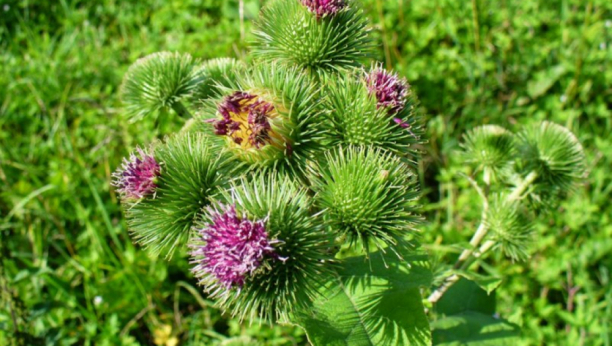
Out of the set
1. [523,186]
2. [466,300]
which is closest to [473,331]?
[466,300]

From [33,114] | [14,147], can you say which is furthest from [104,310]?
[33,114]

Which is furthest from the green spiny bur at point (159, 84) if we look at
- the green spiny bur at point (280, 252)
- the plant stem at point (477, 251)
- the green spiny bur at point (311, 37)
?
the plant stem at point (477, 251)

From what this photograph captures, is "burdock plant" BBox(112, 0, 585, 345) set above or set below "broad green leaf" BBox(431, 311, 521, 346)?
above

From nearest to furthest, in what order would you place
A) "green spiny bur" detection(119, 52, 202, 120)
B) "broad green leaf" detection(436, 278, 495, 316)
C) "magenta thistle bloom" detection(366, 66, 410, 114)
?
1. "magenta thistle bloom" detection(366, 66, 410, 114)
2. "green spiny bur" detection(119, 52, 202, 120)
3. "broad green leaf" detection(436, 278, 495, 316)

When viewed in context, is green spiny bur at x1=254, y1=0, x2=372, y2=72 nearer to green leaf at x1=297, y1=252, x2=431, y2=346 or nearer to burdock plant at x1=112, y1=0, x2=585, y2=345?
burdock plant at x1=112, y1=0, x2=585, y2=345

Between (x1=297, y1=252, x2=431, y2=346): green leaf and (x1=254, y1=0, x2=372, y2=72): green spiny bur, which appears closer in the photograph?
(x1=297, y1=252, x2=431, y2=346): green leaf

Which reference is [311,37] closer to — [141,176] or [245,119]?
[245,119]

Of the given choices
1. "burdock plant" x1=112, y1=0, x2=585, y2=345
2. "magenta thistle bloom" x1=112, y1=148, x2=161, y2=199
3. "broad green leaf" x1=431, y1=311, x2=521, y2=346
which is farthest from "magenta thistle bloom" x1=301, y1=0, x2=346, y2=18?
"broad green leaf" x1=431, y1=311, x2=521, y2=346
